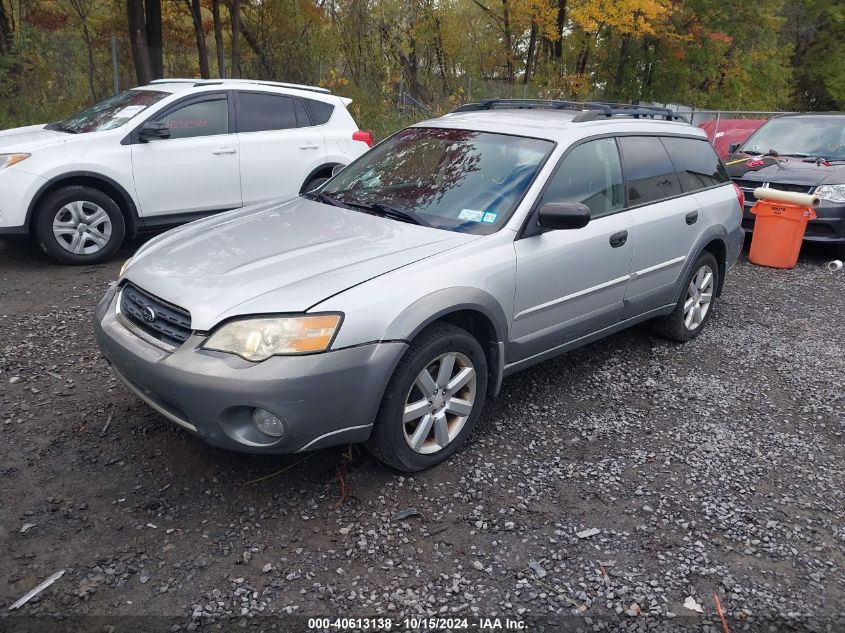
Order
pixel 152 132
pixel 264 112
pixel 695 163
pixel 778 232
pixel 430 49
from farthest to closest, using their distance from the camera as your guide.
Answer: pixel 430 49
pixel 778 232
pixel 264 112
pixel 152 132
pixel 695 163

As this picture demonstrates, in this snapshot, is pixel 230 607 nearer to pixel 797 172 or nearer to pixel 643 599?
pixel 643 599


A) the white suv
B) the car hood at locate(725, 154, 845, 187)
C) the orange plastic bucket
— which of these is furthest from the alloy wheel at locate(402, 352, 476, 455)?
the car hood at locate(725, 154, 845, 187)

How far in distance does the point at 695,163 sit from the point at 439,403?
3172mm

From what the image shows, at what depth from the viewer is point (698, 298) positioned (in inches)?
215

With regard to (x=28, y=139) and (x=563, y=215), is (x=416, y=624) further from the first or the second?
(x=28, y=139)

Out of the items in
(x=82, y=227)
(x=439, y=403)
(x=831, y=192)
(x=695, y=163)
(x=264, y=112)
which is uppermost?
(x=264, y=112)

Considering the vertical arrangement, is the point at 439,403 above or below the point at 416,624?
above

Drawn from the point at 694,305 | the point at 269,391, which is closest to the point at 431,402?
the point at 269,391

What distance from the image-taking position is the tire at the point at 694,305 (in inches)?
207

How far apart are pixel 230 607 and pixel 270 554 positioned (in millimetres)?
311

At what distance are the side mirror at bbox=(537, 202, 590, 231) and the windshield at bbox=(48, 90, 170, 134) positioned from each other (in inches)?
188

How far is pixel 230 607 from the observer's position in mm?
2561

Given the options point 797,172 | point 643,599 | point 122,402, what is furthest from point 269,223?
point 797,172

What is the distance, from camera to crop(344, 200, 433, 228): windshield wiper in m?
3.77
